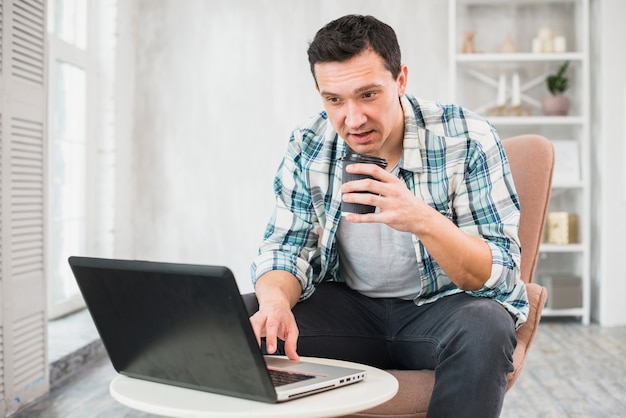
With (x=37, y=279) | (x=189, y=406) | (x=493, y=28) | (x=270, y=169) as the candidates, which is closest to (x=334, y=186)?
(x=189, y=406)

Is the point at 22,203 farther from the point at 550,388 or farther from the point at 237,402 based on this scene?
the point at 550,388

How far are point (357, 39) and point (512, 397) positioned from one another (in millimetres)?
1745

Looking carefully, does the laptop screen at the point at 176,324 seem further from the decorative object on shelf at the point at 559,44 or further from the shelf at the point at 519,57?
the decorative object on shelf at the point at 559,44

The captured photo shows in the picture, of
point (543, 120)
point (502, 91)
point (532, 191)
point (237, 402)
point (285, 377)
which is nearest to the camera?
point (237, 402)

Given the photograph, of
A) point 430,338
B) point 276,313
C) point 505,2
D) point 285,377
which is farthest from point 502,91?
point 285,377

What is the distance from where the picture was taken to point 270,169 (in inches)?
177

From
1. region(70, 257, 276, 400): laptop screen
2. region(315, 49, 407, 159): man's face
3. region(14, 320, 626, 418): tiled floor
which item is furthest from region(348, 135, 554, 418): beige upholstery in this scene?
region(14, 320, 626, 418): tiled floor

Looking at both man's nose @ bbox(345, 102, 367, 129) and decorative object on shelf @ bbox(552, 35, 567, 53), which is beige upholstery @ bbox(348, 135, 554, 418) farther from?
decorative object on shelf @ bbox(552, 35, 567, 53)

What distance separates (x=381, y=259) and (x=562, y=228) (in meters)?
2.89

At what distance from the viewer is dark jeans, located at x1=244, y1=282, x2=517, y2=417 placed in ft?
4.21

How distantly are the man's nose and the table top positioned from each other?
564mm

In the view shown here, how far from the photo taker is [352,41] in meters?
1.55

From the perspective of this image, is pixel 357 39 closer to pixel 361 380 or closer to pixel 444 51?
pixel 361 380

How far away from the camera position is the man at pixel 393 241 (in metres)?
1.31
